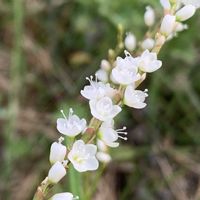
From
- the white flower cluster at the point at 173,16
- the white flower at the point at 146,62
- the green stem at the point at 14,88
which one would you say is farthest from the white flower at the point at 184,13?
the green stem at the point at 14,88

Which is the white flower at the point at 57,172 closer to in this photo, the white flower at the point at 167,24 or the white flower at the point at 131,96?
the white flower at the point at 131,96

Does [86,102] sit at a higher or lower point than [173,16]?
higher

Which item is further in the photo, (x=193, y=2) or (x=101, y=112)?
(x=193, y=2)

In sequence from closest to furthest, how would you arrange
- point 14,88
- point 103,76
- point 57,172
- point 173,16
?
point 57,172, point 173,16, point 103,76, point 14,88

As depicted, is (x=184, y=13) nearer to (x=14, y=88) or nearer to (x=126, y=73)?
(x=126, y=73)

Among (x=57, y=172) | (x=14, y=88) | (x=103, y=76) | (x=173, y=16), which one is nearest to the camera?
(x=57, y=172)

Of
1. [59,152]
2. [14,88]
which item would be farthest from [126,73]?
[14,88]

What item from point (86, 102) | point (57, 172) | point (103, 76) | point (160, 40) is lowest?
point (57, 172)
